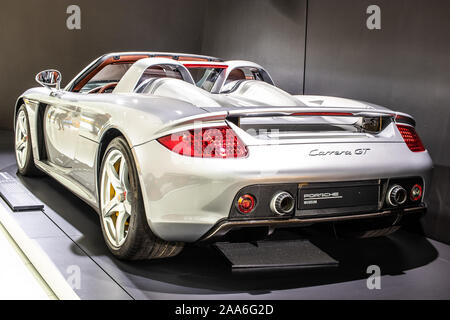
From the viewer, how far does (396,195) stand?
271 cm

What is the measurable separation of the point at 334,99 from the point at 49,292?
2.04 meters

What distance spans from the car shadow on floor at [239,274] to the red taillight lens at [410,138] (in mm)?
619

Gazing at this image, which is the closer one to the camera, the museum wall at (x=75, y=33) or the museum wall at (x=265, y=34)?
the museum wall at (x=265, y=34)

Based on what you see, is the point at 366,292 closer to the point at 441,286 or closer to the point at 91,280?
the point at 441,286

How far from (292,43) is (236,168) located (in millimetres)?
3553

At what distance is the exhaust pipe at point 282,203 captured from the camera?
8.13ft

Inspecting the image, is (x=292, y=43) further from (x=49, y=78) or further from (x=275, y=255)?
(x=275, y=255)

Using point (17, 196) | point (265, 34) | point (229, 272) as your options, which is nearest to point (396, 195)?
point (229, 272)

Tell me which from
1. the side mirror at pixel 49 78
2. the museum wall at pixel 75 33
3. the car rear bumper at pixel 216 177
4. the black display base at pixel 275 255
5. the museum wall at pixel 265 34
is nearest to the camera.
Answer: the car rear bumper at pixel 216 177

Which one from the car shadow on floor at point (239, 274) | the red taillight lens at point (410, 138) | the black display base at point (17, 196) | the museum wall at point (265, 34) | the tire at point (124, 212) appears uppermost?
the museum wall at point (265, 34)

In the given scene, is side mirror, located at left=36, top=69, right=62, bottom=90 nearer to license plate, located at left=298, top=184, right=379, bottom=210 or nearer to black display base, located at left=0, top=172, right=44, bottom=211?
black display base, located at left=0, top=172, right=44, bottom=211

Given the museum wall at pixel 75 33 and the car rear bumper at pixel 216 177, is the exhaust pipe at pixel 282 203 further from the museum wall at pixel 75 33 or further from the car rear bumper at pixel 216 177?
the museum wall at pixel 75 33

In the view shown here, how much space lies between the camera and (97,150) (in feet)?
10.1

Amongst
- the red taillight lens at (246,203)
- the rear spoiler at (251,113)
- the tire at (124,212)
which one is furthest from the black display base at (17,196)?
the red taillight lens at (246,203)
